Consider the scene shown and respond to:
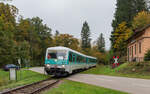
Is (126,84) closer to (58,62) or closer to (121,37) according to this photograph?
(58,62)

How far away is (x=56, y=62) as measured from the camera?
54.7ft

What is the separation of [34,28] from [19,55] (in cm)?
1634

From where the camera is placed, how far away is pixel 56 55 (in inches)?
672

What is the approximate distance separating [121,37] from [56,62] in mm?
31821

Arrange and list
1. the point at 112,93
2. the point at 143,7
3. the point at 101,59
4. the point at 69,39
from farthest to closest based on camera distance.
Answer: the point at 101,59
the point at 69,39
the point at 143,7
the point at 112,93

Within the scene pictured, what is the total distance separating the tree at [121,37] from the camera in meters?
44.6

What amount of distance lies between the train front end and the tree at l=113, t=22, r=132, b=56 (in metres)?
30.1

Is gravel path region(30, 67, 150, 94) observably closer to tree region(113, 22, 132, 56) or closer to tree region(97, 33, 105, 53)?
tree region(113, 22, 132, 56)

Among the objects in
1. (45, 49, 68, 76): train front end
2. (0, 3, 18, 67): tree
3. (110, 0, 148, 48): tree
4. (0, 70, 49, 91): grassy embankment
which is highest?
(110, 0, 148, 48): tree

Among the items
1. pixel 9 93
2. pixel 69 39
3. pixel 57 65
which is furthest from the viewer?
pixel 69 39

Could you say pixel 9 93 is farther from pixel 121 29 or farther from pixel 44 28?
pixel 44 28

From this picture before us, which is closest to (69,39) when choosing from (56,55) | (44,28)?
(44,28)

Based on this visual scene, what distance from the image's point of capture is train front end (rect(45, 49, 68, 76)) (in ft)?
53.8

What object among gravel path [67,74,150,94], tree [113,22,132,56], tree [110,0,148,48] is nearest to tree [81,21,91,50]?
tree [110,0,148,48]
